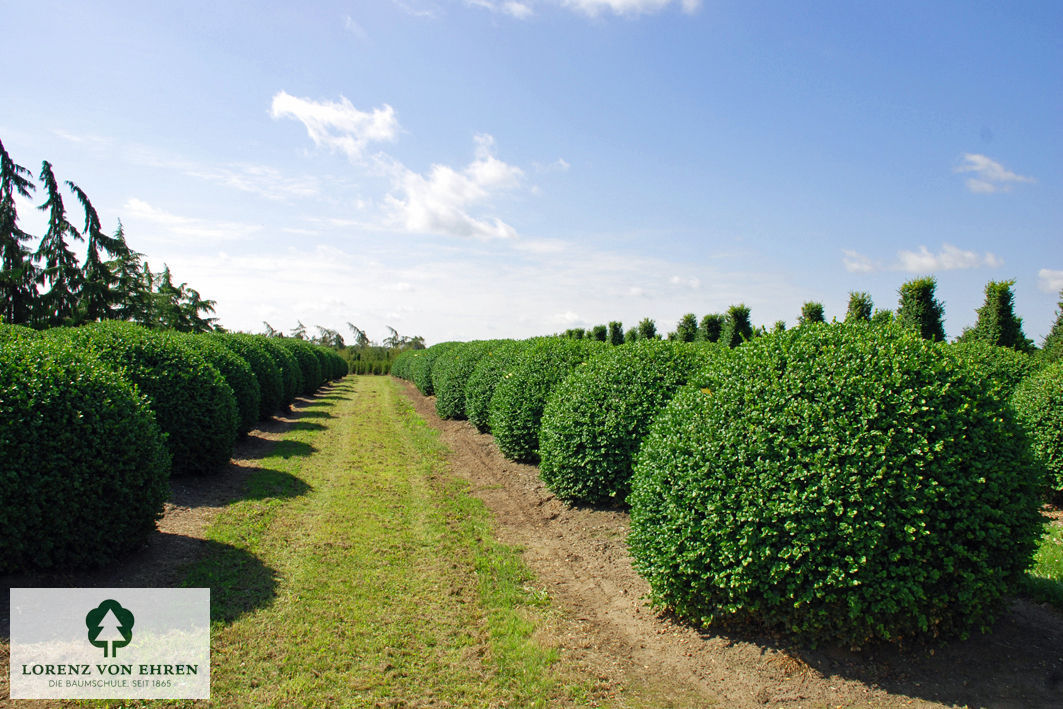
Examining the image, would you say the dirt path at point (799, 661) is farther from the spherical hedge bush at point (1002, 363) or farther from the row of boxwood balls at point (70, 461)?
the spherical hedge bush at point (1002, 363)

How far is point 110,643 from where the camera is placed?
4156 mm

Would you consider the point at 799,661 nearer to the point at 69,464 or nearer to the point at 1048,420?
the point at 69,464

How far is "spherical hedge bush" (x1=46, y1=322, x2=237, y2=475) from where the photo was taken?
8.24 m

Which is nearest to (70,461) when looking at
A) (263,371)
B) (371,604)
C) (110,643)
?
(110,643)

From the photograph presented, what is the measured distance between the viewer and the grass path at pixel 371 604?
3837 millimetres

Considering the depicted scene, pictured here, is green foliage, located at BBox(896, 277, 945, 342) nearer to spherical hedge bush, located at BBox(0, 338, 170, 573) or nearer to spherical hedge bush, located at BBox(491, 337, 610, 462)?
spherical hedge bush, located at BBox(491, 337, 610, 462)

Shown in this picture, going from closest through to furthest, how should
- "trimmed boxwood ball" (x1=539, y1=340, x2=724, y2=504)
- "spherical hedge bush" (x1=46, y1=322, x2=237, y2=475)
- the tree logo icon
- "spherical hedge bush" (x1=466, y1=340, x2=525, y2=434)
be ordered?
1. the tree logo icon
2. "trimmed boxwood ball" (x1=539, y1=340, x2=724, y2=504)
3. "spherical hedge bush" (x1=46, y1=322, x2=237, y2=475)
4. "spherical hedge bush" (x1=466, y1=340, x2=525, y2=434)

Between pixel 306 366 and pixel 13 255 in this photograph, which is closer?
pixel 13 255

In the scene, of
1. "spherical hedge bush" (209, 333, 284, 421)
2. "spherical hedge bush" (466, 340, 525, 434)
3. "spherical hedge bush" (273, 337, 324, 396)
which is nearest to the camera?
"spherical hedge bush" (466, 340, 525, 434)

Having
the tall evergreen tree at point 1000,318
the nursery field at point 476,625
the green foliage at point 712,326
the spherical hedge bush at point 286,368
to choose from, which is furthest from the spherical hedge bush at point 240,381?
the tall evergreen tree at point 1000,318

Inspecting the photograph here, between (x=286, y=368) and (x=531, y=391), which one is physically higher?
(x=286, y=368)

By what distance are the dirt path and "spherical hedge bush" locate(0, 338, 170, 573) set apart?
3878 mm

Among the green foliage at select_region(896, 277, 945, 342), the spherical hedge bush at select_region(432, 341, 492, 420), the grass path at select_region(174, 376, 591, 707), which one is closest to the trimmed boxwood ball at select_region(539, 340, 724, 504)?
the grass path at select_region(174, 376, 591, 707)

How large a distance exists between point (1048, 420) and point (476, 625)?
24.7 feet
